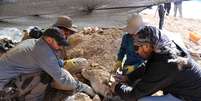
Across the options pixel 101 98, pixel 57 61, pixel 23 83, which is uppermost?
pixel 57 61

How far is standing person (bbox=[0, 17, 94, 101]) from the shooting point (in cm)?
391

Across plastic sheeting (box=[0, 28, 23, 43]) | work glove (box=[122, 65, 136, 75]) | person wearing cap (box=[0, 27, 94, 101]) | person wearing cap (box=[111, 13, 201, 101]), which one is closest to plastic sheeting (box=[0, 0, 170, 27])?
person wearing cap (box=[0, 27, 94, 101])

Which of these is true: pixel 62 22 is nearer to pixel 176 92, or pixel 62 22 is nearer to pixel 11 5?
pixel 11 5

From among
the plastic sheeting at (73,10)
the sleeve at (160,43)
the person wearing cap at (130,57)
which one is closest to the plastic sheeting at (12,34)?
the plastic sheeting at (73,10)

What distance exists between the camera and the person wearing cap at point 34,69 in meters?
3.91

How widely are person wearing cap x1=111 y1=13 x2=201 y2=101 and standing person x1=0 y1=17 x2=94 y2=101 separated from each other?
2.08 ft

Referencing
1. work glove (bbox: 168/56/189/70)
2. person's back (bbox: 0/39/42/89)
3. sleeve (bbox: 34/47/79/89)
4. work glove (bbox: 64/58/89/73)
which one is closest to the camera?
work glove (bbox: 168/56/189/70)

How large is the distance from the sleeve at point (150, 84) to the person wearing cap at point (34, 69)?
0.58 meters

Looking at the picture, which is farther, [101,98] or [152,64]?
[101,98]

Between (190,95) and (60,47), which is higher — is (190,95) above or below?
below

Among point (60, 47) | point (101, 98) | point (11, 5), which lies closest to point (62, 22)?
point (60, 47)

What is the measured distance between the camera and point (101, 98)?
14.6 feet

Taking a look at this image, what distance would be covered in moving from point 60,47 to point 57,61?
144 millimetres

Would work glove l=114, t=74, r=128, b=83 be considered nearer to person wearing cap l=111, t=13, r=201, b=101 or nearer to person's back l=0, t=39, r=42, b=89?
person wearing cap l=111, t=13, r=201, b=101
